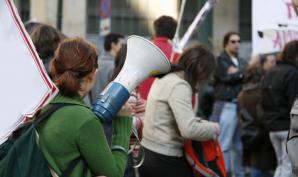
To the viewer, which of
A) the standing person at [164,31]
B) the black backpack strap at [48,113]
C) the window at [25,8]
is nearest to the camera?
the black backpack strap at [48,113]

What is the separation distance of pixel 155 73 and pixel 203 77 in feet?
4.89

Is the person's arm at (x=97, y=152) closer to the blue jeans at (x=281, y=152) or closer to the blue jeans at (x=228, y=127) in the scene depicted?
the blue jeans at (x=281, y=152)

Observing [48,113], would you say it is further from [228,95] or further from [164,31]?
[228,95]

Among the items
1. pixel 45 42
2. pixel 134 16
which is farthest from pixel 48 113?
pixel 134 16

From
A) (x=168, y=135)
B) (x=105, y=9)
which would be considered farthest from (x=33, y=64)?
(x=105, y=9)

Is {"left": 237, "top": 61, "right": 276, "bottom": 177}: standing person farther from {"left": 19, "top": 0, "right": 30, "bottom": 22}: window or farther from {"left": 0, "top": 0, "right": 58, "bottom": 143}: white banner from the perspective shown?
{"left": 19, "top": 0, "right": 30, "bottom": 22}: window

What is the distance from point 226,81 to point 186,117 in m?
4.42

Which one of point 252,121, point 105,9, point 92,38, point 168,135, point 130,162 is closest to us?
point 130,162

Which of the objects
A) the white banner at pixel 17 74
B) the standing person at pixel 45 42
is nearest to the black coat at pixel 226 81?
the standing person at pixel 45 42

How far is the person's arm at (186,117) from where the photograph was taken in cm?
508

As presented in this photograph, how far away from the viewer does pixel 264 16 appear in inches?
250

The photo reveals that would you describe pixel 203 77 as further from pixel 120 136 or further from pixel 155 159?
pixel 120 136

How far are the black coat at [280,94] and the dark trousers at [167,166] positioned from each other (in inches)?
99.5

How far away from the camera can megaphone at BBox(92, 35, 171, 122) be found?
11.1 feet
